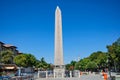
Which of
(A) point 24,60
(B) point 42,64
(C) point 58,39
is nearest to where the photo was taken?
(C) point 58,39

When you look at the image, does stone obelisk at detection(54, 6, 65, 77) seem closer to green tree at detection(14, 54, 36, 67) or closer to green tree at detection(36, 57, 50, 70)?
green tree at detection(14, 54, 36, 67)

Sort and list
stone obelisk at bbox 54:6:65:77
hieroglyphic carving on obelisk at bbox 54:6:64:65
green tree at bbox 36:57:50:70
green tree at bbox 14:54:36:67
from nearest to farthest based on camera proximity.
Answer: stone obelisk at bbox 54:6:65:77, hieroglyphic carving on obelisk at bbox 54:6:64:65, green tree at bbox 14:54:36:67, green tree at bbox 36:57:50:70

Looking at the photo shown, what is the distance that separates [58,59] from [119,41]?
2956 cm

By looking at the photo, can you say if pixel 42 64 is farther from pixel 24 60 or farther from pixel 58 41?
pixel 58 41

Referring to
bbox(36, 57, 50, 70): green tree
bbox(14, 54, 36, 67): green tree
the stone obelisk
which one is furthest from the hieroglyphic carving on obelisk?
bbox(36, 57, 50, 70): green tree

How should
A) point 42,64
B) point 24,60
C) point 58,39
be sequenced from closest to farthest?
point 58,39
point 24,60
point 42,64

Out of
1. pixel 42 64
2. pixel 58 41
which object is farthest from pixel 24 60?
pixel 58 41

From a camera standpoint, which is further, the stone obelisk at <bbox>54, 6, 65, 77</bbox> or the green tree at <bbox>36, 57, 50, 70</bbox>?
the green tree at <bbox>36, 57, 50, 70</bbox>

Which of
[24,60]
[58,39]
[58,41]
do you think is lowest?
[58,41]

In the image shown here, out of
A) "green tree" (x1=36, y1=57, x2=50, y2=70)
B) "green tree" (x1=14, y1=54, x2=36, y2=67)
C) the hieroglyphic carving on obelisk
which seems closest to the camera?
the hieroglyphic carving on obelisk

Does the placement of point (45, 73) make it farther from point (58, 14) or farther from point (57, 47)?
point (58, 14)

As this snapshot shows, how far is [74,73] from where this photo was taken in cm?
5831

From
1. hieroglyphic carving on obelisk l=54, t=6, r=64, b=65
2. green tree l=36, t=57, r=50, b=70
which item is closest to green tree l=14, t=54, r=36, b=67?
green tree l=36, t=57, r=50, b=70

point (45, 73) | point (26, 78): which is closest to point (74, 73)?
point (45, 73)
